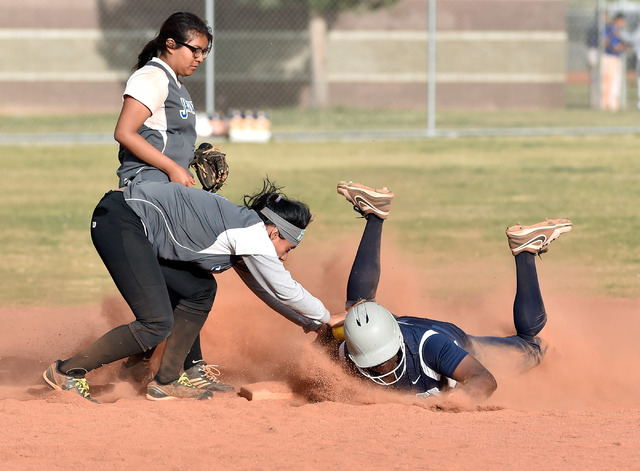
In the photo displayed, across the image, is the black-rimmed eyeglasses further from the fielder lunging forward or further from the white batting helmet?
the white batting helmet

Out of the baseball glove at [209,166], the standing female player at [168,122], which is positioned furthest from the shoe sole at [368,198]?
the standing female player at [168,122]

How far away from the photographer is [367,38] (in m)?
28.3

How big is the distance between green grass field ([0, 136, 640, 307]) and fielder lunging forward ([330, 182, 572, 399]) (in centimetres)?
253

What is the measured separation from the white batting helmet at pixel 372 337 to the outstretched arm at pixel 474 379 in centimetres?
33

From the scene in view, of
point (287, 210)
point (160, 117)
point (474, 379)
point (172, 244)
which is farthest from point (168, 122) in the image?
point (474, 379)

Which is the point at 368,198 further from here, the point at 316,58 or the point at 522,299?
the point at 316,58

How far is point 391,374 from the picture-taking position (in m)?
5.31

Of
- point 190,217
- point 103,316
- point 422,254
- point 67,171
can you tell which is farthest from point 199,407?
point 67,171

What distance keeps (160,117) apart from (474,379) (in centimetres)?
231

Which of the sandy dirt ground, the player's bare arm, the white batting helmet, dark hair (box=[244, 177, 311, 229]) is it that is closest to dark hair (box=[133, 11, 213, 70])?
the player's bare arm

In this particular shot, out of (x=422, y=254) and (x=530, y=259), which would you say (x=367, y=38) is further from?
(x=530, y=259)

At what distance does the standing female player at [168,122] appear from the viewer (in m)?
5.34

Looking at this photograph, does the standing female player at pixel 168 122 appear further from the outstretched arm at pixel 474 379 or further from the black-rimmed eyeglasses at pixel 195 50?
the outstretched arm at pixel 474 379

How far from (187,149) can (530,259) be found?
2.30 metres
